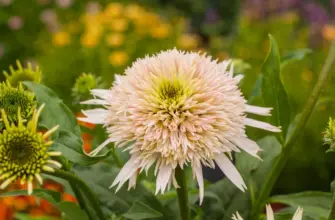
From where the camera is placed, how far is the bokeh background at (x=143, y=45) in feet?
3.14

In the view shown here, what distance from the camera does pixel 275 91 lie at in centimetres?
52

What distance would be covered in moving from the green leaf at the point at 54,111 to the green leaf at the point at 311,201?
0.20m

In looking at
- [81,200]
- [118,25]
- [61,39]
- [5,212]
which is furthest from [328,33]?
[81,200]

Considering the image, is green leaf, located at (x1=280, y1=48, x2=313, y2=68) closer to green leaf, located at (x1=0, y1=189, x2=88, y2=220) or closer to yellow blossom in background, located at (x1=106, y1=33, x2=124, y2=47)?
green leaf, located at (x1=0, y1=189, x2=88, y2=220)

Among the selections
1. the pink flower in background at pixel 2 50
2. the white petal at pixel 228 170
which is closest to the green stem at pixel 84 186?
the white petal at pixel 228 170

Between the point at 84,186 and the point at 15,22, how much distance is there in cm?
189

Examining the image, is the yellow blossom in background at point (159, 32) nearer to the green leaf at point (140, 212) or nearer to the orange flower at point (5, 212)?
the orange flower at point (5, 212)

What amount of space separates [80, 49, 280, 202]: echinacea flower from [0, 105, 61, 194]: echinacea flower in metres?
0.07

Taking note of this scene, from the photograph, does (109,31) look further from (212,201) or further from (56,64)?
(212,201)

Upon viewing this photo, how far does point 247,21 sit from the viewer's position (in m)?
1.89

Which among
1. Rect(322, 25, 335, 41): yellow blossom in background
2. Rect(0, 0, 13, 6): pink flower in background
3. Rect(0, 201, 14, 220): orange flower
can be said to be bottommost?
Rect(0, 201, 14, 220): orange flower

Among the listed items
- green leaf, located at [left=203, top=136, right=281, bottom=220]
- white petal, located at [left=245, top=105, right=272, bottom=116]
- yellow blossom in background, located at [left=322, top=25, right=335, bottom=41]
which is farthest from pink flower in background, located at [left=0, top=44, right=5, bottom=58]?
white petal, located at [left=245, top=105, right=272, bottom=116]

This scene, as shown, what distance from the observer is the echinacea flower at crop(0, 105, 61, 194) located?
39 centimetres

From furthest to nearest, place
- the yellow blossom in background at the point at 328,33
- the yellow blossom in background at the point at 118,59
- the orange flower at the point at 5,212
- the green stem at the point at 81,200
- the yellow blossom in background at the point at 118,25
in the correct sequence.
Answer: the yellow blossom in background at the point at 118,25 → the yellow blossom in background at the point at 118,59 → the yellow blossom in background at the point at 328,33 → the orange flower at the point at 5,212 → the green stem at the point at 81,200
